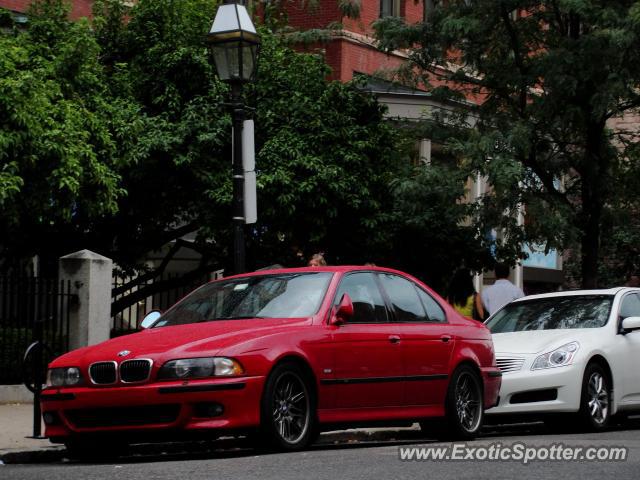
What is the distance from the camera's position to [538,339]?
585 inches

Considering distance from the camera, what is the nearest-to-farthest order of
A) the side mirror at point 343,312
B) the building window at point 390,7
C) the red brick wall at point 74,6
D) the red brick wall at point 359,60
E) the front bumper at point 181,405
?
1. the front bumper at point 181,405
2. the side mirror at point 343,312
3. the red brick wall at point 74,6
4. the red brick wall at point 359,60
5. the building window at point 390,7

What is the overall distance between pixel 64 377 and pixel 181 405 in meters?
1.14

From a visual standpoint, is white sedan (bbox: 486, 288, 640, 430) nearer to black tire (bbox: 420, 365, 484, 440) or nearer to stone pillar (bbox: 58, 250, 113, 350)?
black tire (bbox: 420, 365, 484, 440)

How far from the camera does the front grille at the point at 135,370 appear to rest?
10414 mm

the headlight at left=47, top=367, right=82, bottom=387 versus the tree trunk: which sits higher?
the tree trunk

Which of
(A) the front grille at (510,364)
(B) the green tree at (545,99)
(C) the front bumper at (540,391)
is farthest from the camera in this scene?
(B) the green tree at (545,99)

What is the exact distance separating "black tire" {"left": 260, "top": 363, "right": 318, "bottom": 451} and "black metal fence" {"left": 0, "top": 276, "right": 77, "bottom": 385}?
23.5 feet

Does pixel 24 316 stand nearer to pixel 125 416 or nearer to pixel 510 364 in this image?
pixel 510 364

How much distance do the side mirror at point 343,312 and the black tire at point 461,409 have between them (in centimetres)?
153

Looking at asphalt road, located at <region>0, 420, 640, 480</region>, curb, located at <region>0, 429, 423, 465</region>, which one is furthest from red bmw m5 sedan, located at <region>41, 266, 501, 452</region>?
curb, located at <region>0, 429, 423, 465</region>

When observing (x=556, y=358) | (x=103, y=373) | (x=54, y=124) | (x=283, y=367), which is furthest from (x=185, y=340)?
(x=54, y=124)

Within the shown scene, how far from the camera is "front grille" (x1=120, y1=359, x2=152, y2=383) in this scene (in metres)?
10.4

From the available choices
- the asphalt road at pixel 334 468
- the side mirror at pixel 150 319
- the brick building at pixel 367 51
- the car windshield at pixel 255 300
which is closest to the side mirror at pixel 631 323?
the asphalt road at pixel 334 468

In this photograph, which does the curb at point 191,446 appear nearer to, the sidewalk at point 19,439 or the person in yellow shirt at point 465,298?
the sidewalk at point 19,439
